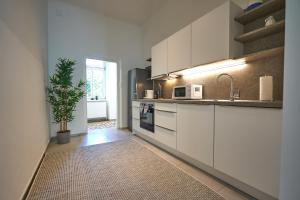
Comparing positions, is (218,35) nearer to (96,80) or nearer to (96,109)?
(96,109)

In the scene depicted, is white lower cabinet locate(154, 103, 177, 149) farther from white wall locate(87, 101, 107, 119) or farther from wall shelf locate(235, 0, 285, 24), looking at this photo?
white wall locate(87, 101, 107, 119)

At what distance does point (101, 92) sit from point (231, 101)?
5752 mm

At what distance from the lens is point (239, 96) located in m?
1.87

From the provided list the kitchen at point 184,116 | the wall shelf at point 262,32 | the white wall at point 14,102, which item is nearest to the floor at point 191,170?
the kitchen at point 184,116

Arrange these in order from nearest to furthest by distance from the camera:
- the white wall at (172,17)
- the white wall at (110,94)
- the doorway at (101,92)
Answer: the white wall at (172,17)
the doorway at (101,92)
the white wall at (110,94)

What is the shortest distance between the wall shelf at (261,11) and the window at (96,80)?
17.7 feet

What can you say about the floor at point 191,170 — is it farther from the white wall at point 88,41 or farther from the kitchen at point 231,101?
the white wall at point 88,41

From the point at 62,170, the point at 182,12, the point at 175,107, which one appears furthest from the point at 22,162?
the point at 182,12

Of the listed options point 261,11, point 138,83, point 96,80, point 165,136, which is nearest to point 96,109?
point 96,80

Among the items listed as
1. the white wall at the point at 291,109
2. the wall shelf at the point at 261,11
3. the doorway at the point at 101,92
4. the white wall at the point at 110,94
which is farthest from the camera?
the white wall at the point at 110,94

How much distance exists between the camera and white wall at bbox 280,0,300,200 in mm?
724

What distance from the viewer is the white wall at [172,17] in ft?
7.87

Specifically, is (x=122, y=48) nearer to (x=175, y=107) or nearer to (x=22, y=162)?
(x=175, y=107)

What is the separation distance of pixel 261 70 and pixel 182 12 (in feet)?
6.68
